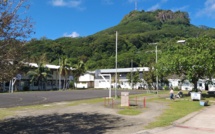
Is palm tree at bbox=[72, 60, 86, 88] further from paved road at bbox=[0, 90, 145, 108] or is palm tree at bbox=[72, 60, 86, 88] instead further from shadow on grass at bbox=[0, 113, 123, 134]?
shadow on grass at bbox=[0, 113, 123, 134]

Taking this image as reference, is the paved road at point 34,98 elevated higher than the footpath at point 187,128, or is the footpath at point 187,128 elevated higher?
the paved road at point 34,98

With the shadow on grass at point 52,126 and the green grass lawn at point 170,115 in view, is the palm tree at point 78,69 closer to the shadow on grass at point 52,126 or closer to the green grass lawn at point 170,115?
the green grass lawn at point 170,115

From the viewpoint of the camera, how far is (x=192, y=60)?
1195 inches

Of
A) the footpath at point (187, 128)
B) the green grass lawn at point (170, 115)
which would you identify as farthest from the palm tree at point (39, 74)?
the footpath at point (187, 128)

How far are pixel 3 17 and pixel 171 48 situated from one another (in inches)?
1196

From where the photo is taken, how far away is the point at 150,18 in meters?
153

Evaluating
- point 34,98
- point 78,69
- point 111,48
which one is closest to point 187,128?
point 34,98

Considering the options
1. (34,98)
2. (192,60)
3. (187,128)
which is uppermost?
(192,60)

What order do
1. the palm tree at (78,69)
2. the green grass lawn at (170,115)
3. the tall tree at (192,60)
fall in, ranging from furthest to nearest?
the palm tree at (78,69), the tall tree at (192,60), the green grass lawn at (170,115)

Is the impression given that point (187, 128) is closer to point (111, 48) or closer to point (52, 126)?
point (52, 126)

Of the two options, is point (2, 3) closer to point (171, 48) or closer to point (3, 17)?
point (3, 17)

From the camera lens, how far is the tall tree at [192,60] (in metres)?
30.0

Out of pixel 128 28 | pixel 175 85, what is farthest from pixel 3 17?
pixel 128 28

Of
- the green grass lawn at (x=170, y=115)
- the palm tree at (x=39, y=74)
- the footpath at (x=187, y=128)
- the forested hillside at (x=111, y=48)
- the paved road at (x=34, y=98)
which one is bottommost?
the footpath at (x=187, y=128)
